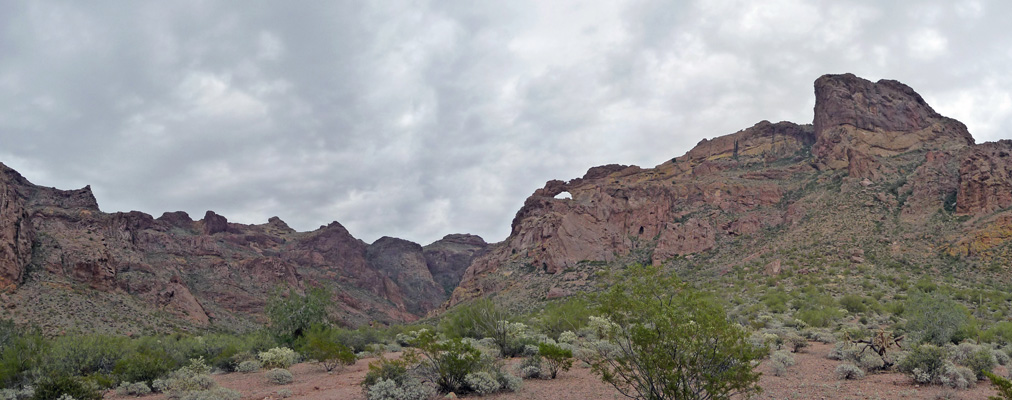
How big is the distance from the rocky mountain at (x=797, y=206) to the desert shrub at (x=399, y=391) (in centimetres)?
2427

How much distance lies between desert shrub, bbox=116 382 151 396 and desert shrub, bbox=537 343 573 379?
12.3 meters

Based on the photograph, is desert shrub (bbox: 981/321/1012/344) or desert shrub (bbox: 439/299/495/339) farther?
desert shrub (bbox: 439/299/495/339)

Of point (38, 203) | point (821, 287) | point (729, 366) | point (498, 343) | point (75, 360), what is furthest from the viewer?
point (38, 203)

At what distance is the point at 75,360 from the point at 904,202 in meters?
63.3

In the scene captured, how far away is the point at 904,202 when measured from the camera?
1944 inches

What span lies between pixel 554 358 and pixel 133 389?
513 inches

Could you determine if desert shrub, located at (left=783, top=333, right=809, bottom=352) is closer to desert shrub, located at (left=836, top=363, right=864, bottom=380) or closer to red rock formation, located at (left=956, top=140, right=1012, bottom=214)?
desert shrub, located at (left=836, top=363, right=864, bottom=380)

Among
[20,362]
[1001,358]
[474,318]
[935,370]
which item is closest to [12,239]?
[20,362]

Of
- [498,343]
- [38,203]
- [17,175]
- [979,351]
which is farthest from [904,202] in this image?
[17,175]

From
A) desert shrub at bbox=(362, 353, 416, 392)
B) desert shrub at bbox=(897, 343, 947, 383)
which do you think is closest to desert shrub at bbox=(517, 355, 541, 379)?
desert shrub at bbox=(362, 353, 416, 392)

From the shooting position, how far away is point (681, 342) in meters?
8.45

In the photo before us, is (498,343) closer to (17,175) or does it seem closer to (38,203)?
(38,203)

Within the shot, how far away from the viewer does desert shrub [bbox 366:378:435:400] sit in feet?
40.1

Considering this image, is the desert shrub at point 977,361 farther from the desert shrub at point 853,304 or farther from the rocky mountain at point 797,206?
the rocky mountain at point 797,206
